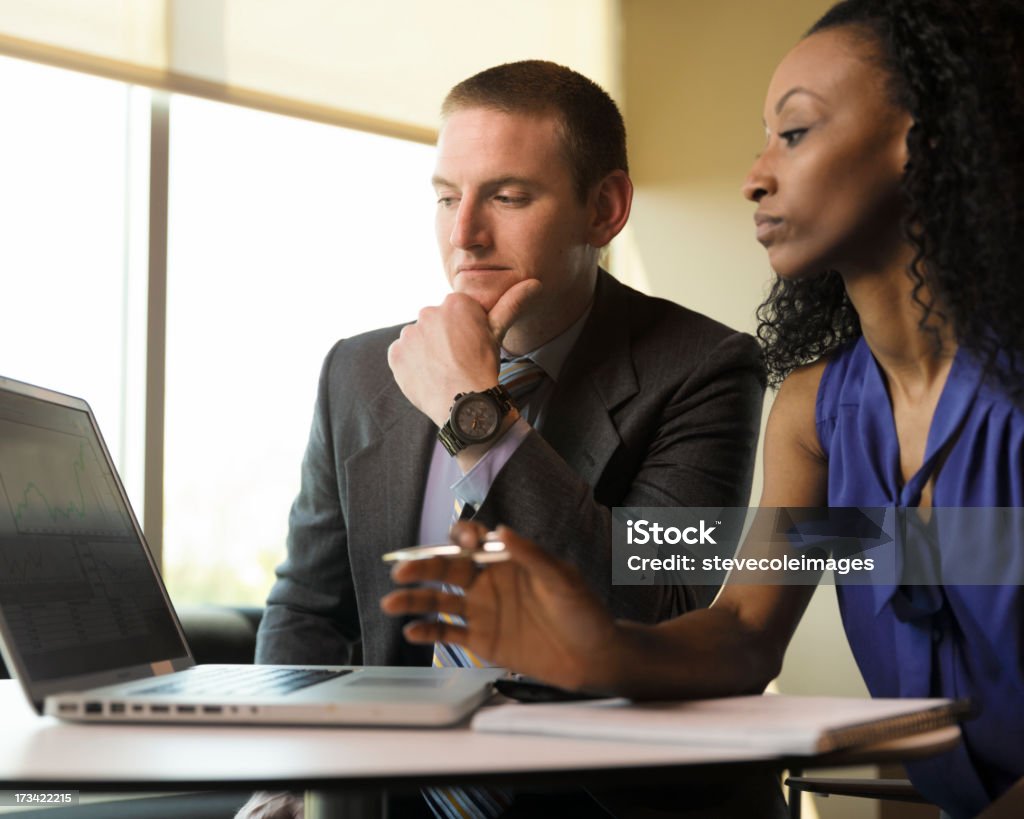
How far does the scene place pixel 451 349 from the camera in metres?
1.65

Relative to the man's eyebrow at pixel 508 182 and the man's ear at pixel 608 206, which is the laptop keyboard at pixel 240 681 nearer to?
the man's eyebrow at pixel 508 182

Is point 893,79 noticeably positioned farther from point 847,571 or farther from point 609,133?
point 609,133

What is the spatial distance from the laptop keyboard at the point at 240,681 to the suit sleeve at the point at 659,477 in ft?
1.21

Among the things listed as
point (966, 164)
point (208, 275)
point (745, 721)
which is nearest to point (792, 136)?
point (966, 164)

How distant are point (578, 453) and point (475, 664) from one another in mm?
373

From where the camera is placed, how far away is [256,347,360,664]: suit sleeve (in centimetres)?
188

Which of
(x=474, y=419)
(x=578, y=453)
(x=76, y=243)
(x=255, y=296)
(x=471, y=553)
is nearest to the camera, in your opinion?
(x=471, y=553)

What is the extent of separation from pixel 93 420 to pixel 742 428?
1.00 m

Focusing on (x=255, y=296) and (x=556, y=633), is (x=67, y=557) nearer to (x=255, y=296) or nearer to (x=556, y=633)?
(x=556, y=633)

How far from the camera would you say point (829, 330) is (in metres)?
1.61

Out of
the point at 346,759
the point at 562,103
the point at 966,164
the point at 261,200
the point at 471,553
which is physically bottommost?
the point at 346,759

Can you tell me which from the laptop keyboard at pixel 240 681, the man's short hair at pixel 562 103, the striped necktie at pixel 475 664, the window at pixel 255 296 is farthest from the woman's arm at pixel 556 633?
the window at pixel 255 296

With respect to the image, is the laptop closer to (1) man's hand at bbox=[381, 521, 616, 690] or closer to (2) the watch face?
(1) man's hand at bbox=[381, 521, 616, 690]

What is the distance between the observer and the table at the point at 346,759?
698 millimetres
